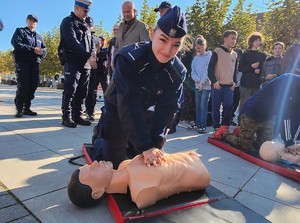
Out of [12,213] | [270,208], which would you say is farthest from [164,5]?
[12,213]

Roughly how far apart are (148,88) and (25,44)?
4.01 meters

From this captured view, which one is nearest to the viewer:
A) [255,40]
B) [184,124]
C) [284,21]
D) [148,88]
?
Result: [148,88]

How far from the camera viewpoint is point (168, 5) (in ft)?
15.9

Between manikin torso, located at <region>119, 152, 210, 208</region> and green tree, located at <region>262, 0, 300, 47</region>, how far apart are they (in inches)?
495

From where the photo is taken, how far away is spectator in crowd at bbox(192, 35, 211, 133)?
5652 millimetres

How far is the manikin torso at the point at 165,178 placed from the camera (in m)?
2.07

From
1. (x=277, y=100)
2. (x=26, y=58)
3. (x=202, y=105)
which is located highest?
(x=26, y=58)

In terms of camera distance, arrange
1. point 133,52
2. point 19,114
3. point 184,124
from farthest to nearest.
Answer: point 184,124 → point 19,114 → point 133,52

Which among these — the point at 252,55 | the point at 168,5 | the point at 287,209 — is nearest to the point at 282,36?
the point at 252,55

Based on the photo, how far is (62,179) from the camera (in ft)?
8.96

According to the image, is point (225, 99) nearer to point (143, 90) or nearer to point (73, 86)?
point (73, 86)

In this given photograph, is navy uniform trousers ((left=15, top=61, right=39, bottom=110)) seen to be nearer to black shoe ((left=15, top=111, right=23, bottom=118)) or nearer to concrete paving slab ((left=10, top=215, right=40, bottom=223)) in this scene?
black shoe ((left=15, top=111, right=23, bottom=118))

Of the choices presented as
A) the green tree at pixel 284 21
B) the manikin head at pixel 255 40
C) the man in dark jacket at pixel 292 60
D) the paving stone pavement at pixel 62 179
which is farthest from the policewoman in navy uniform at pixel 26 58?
the green tree at pixel 284 21

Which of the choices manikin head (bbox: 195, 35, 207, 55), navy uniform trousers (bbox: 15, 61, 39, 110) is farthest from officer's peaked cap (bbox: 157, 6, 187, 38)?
navy uniform trousers (bbox: 15, 61, 39, 110)
